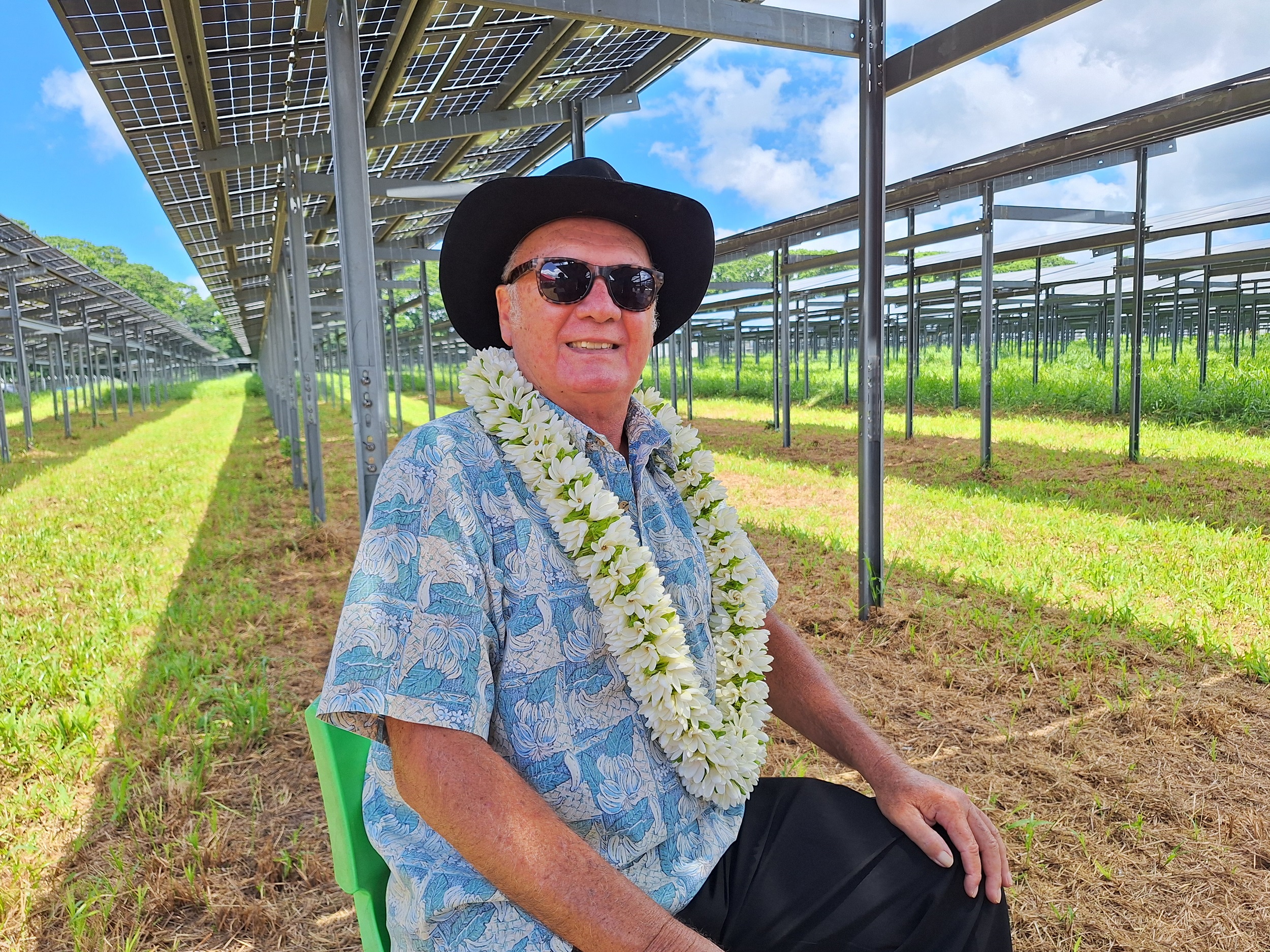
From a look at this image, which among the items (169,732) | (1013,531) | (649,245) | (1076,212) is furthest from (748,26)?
(1076,212)

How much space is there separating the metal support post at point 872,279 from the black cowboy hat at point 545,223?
7.33 feet

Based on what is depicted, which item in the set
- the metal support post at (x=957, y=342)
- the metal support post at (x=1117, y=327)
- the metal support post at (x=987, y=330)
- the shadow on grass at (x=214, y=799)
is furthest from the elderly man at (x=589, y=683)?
the metal support post at (x=957, y=342)

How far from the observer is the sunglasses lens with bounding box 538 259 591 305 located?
1488 mm

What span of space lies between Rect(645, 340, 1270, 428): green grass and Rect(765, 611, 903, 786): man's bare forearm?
1199cm

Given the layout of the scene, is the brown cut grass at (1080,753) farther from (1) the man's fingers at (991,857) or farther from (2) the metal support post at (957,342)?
(2) the metal support post at (957,342)

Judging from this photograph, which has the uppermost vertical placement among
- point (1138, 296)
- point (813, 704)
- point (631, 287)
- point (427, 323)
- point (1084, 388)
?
point (427, 323)

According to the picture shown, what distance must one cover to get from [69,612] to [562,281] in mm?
4771

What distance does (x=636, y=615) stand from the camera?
134cm

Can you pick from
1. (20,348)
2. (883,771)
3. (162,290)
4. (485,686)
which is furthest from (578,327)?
(162,290)

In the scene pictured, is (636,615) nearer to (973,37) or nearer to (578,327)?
→ (578,327)

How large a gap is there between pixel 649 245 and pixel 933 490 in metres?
6.52

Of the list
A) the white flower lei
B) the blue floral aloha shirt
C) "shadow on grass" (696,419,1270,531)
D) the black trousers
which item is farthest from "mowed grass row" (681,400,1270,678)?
the blue floral aloha shirt

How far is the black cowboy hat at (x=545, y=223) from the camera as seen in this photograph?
1474 millimetres

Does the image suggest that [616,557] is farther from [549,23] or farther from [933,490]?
[933,490]
